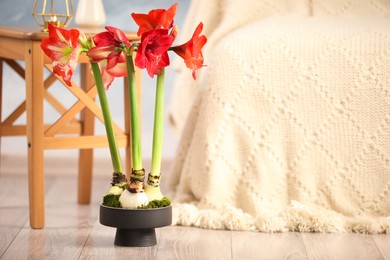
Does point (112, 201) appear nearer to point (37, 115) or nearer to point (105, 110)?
point (105, 110)

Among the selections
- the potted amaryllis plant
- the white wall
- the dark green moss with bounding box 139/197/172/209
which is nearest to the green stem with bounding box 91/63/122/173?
the potted amaryllis plant

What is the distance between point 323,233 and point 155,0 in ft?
4.67

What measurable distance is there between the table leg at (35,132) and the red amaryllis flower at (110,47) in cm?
30

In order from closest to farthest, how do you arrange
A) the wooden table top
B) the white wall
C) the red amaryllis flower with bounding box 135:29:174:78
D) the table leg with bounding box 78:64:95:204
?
the red amaryllis flower with bounding box 135:29:174:78
the wooden table top
the table leg with bounding box 78:64:95:204
the white wall

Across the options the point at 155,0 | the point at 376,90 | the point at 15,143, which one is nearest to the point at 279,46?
the point at 376,90

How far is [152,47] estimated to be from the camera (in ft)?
5.47

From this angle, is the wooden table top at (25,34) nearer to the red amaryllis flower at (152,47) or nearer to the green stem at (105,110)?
the green stem at (105,110)

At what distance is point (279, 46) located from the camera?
2098 mm

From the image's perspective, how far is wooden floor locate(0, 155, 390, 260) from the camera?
5.59ft

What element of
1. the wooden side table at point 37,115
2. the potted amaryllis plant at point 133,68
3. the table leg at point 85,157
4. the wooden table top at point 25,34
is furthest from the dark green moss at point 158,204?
the table leg at point 85,157

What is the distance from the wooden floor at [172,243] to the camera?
1705 millimetres

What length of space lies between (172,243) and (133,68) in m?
0.41

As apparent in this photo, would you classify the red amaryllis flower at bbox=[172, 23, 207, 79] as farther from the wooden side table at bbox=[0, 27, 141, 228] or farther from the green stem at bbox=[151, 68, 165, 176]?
the wooden side table at bbox=[0, 27, 141, 228]

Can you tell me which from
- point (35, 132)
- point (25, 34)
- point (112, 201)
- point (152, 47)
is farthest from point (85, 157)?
point (152, 47)
